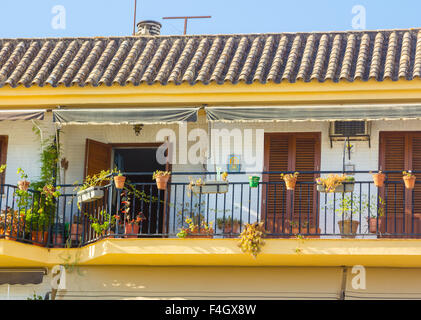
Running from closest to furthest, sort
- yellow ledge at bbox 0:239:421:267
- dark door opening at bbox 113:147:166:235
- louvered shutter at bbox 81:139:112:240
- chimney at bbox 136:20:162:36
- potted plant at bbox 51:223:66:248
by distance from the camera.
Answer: yellow ledge at bbox 0:239:421:267, potted plant at bbox 51:223:66:248, louvered shutter at bbox 81:139:112:240, dark door opening at bbox 113:147:166:235, chimney at bbox 136:20:162:36

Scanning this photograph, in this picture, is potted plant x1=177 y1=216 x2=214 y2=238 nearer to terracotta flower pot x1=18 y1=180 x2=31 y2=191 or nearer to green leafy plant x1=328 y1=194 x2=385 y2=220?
green leafy plant x1=328 y1=194 x2=385 y2=220

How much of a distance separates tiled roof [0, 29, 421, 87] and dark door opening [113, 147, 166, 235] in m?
1.81

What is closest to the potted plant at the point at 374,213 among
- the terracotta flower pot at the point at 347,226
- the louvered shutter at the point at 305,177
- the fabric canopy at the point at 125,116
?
the terracotta flower pot at the point at 347,226

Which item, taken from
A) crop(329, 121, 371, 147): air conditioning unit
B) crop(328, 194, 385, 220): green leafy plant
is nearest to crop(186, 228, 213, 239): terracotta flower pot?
crop(328, 194, 385, 220): green leafy plant

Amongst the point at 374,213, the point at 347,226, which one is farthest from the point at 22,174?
the point at 374,213

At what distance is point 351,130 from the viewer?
766 inches

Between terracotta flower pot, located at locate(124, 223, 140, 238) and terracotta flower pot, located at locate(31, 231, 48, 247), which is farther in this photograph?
terracotta flower pot, located at locate(31, 231, 48, 247)

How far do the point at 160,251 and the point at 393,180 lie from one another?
14.3ft

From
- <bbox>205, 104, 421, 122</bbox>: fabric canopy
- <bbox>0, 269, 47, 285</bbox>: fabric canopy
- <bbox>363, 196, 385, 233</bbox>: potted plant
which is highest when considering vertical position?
<bbox>205, 104, 421, 122</bbox>: fabric canopy

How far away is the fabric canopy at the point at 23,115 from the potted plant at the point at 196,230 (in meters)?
3.16

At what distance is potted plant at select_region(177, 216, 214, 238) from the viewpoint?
1825cm
